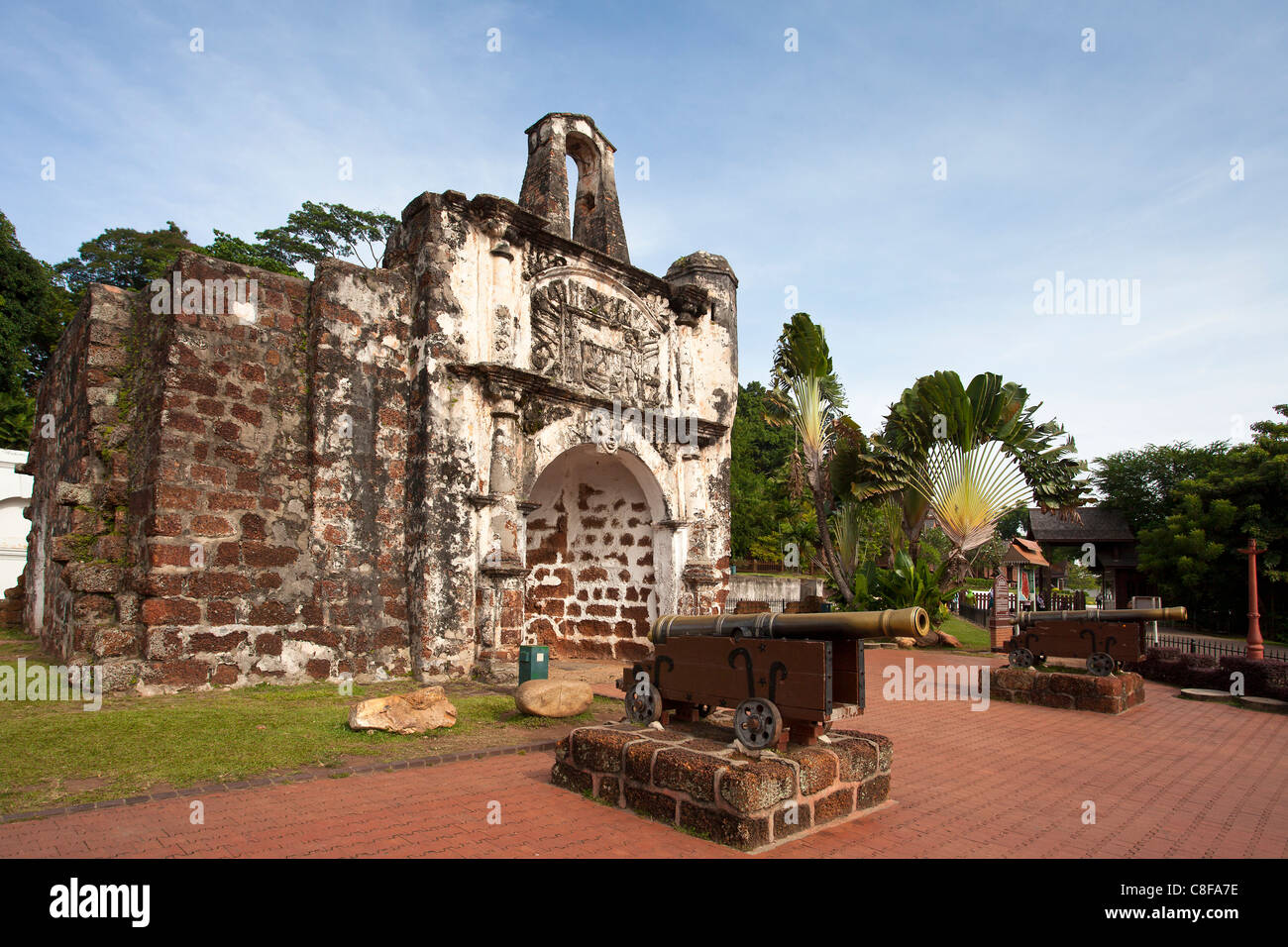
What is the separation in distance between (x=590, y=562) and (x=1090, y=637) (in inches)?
284

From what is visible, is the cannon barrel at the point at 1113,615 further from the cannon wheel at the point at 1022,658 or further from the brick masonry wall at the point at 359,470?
the brick masonry wall at the point at 359,470

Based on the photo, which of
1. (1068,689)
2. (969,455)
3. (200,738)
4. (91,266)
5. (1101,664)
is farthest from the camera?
(91,266)

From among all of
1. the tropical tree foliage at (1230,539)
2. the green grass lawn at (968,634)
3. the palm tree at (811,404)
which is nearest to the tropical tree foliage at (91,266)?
the palm tree at (811,404)

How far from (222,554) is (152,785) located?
354cm

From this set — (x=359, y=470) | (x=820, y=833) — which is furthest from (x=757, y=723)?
(x=359, y=470)

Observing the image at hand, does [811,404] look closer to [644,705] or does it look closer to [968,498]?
[968,498]

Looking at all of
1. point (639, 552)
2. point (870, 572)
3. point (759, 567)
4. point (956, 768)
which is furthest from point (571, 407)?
point (759, 567)

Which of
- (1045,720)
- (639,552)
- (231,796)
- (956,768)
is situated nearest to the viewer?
(231,796)

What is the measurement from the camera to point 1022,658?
11.0 metres

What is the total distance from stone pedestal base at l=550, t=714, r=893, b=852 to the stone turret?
7673 mm

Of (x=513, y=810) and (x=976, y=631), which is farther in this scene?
(x=976, y=631)

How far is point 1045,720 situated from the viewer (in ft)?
29.0

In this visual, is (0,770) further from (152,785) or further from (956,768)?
(956,768)

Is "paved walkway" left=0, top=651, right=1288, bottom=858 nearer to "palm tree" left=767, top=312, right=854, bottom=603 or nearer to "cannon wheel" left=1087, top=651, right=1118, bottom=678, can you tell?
"cannon wheel" left=1087, top=651, right=1118, bottom=678
